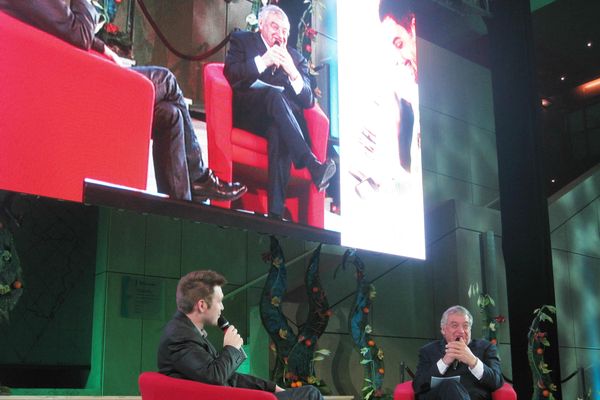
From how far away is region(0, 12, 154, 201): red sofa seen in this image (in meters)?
3.75

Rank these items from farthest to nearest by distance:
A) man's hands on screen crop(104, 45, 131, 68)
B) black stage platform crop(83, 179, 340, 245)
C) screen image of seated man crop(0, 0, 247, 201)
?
man's hands on screen crop(104, 45, 131, 68) → screen image of seated man crop(0, 0, 247, 201) → black stage platform crop(83, 179, 340, 245)

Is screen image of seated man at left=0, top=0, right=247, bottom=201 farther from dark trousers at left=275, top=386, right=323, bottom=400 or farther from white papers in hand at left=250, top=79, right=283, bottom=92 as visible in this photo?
dark trousers at left=275, top=386, right=323, bottom=400

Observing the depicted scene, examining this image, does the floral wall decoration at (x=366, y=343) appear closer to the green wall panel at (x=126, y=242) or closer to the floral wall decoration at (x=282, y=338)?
the floral wall decoration at (x=282, y=338)

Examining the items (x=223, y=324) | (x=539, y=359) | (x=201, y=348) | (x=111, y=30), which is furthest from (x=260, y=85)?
(x=539, y=359)

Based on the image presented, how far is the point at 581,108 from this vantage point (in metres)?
10.6

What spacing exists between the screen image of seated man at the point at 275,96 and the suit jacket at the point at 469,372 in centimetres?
134

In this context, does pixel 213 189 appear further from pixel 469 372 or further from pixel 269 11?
pixel 469 372

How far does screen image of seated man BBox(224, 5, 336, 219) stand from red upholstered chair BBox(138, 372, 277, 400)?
7.61 ft

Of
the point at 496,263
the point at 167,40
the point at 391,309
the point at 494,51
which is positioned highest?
the point at 494,51

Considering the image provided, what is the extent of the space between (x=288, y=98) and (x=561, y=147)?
6423mm

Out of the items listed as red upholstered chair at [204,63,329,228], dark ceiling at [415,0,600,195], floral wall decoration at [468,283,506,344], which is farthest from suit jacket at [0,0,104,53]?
dark ceiling at [415,0,600,195]

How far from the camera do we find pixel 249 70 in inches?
204

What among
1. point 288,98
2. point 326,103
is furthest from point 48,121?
point 326,103

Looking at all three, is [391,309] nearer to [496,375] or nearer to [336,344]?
[336,344]
